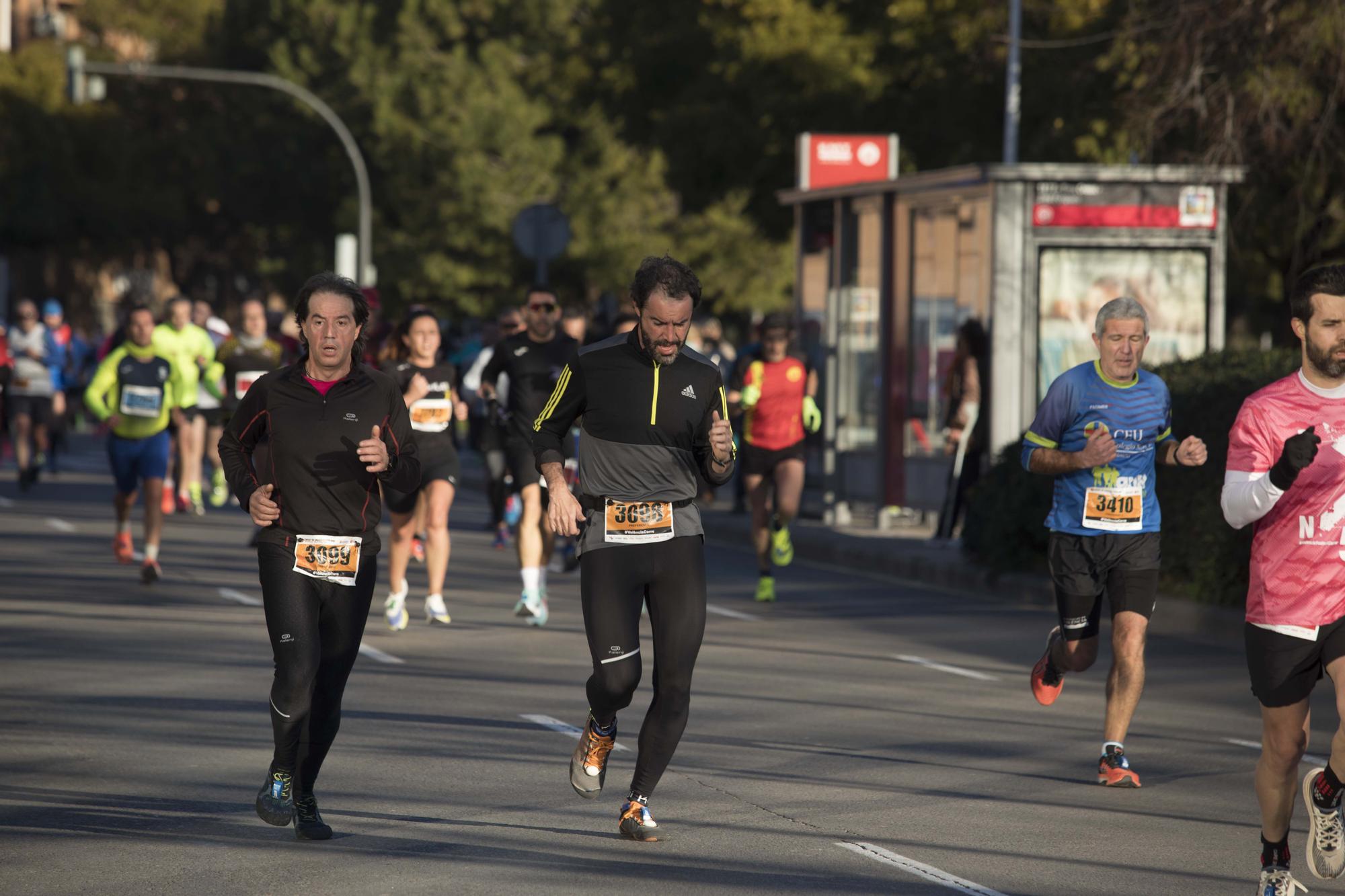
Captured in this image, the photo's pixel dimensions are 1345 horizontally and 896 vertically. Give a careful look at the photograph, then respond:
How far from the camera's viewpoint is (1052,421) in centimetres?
888

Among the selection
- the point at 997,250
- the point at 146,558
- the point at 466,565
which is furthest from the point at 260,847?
the point at 997,250

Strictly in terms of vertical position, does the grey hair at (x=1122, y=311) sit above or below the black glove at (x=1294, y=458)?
above

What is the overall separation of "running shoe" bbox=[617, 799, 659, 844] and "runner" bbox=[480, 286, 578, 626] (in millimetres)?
6337

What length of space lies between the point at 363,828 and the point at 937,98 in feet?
80.4

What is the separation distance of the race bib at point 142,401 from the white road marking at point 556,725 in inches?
241

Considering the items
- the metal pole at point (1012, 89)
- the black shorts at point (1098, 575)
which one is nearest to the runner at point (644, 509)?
the black shorts at point (1098, 575)

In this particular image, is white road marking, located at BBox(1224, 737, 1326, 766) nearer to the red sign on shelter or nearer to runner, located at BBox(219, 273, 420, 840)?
runner, located at BBox(219, 273, 420, 840)

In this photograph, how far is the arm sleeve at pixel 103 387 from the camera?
579 inches

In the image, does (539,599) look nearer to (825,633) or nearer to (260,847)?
(825,633)

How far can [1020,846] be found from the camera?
722 centimetres

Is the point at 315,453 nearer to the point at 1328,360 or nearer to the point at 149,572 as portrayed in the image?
the point at 1328,360

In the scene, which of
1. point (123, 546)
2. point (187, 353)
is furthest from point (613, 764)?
point (187, 353)

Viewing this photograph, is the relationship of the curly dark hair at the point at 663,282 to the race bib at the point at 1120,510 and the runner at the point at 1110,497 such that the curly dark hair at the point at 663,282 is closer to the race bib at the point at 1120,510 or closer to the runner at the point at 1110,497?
the runner at the point at 1110,497

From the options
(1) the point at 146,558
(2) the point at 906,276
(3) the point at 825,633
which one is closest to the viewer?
(3) the point at 825,633
